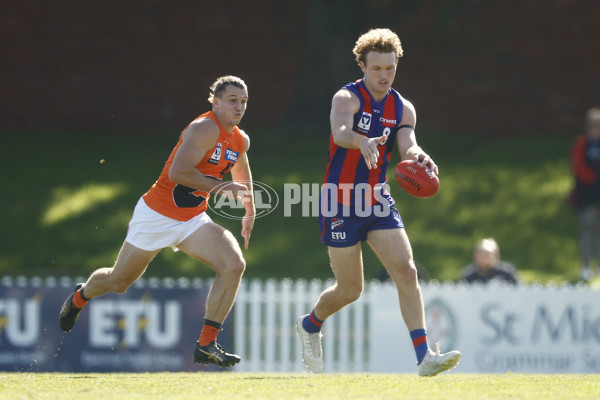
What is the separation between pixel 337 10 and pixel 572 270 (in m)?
6.64

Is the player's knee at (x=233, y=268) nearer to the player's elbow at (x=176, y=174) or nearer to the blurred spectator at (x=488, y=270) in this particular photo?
the player's elbow at (x=176, y=174)

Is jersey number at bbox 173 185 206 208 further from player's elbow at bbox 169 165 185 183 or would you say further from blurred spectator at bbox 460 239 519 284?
blurred spectator at bbox 460 239 519 284

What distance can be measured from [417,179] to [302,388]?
1543 millimetres

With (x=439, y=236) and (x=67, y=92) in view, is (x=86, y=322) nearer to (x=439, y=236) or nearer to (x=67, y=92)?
(x=439, y=236)

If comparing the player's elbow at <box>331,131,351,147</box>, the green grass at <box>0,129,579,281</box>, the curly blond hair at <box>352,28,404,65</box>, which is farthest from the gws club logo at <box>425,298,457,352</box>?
→ the player's elbow at <box>331,131,351,147</box>

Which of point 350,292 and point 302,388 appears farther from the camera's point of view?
point 350,292

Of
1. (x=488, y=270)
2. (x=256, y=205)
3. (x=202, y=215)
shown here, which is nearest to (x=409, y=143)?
(x=202, y=215)

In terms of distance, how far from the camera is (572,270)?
15.0 meters

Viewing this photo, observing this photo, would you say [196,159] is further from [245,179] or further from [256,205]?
[256,205]

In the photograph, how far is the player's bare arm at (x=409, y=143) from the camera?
659 centimetres

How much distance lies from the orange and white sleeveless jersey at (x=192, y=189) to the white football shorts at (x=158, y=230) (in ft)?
0.15

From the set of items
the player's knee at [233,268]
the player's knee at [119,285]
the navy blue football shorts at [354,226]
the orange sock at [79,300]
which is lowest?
the orange sock at [79,300]

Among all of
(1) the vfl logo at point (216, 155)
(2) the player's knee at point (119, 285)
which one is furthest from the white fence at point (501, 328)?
(1) the vfl logo at point (216, 155)

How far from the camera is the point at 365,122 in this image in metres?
6.80
